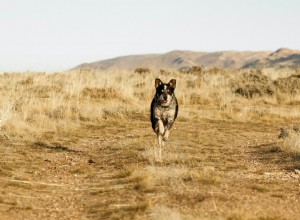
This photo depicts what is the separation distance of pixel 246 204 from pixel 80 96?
56.1 feet

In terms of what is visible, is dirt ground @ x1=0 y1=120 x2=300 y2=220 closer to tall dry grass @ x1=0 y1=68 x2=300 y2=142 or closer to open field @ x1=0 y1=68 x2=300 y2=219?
open field @ x1=0 y1=68 x2=300 y2=219

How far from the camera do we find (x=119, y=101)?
2356 cm

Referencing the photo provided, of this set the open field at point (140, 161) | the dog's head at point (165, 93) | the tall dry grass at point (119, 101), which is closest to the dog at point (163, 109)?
the dog's head at point (165, 93)

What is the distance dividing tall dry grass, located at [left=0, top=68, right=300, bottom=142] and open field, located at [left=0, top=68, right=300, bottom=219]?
0.07 m

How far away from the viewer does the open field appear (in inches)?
294

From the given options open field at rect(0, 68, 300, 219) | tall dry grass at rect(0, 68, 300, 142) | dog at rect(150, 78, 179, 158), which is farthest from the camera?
tall dry grass at rect(0, 68, 300, 142)

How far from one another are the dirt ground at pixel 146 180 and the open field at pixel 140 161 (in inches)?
0.7

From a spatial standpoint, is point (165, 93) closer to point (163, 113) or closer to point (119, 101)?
point (163, 113)

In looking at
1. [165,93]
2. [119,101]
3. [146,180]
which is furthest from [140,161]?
[119,101]

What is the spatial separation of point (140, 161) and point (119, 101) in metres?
12.6

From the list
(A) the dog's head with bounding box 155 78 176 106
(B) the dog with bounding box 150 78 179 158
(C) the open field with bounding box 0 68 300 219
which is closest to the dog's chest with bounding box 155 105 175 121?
(B) the dog with bounding box 150 78 179 158

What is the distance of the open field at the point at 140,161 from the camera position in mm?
7469

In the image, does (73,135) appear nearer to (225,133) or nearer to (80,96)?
(225,133)

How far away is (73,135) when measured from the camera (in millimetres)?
15336
